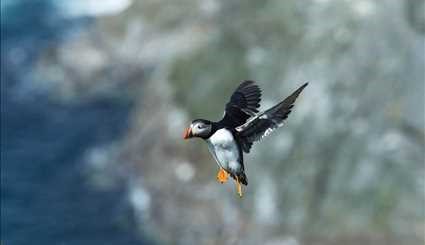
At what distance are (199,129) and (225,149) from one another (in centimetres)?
104

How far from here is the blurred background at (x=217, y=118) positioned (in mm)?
37719

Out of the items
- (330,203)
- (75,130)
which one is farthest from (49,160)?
(330,203)

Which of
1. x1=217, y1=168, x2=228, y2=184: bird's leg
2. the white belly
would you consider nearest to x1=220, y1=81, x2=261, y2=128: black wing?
the white belly

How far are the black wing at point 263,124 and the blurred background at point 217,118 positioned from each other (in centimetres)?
1965

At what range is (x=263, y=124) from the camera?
57.2 ft

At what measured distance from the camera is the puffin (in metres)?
16.7

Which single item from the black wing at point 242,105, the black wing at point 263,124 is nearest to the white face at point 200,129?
the black wing at point 263,124

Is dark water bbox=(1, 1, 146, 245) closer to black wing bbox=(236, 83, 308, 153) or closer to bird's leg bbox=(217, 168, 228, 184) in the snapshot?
black wing bbox=(236, 83, 308, 153)

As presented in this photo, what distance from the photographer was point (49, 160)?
43.2 m

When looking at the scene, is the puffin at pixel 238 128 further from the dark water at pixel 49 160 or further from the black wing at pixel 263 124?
the dark water at pixel 49 160

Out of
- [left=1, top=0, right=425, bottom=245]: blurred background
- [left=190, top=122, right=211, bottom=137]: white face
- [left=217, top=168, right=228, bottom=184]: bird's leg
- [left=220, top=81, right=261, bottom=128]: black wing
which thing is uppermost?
[left=1, top=0, right=425, bottom=245]: blurred background

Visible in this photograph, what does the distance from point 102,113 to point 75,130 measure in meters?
1.41

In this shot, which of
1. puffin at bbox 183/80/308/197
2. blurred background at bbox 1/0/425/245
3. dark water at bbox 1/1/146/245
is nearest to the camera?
puffin at bbox 183/80/308/197

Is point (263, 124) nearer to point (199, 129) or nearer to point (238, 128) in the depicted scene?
point (238, 128)
